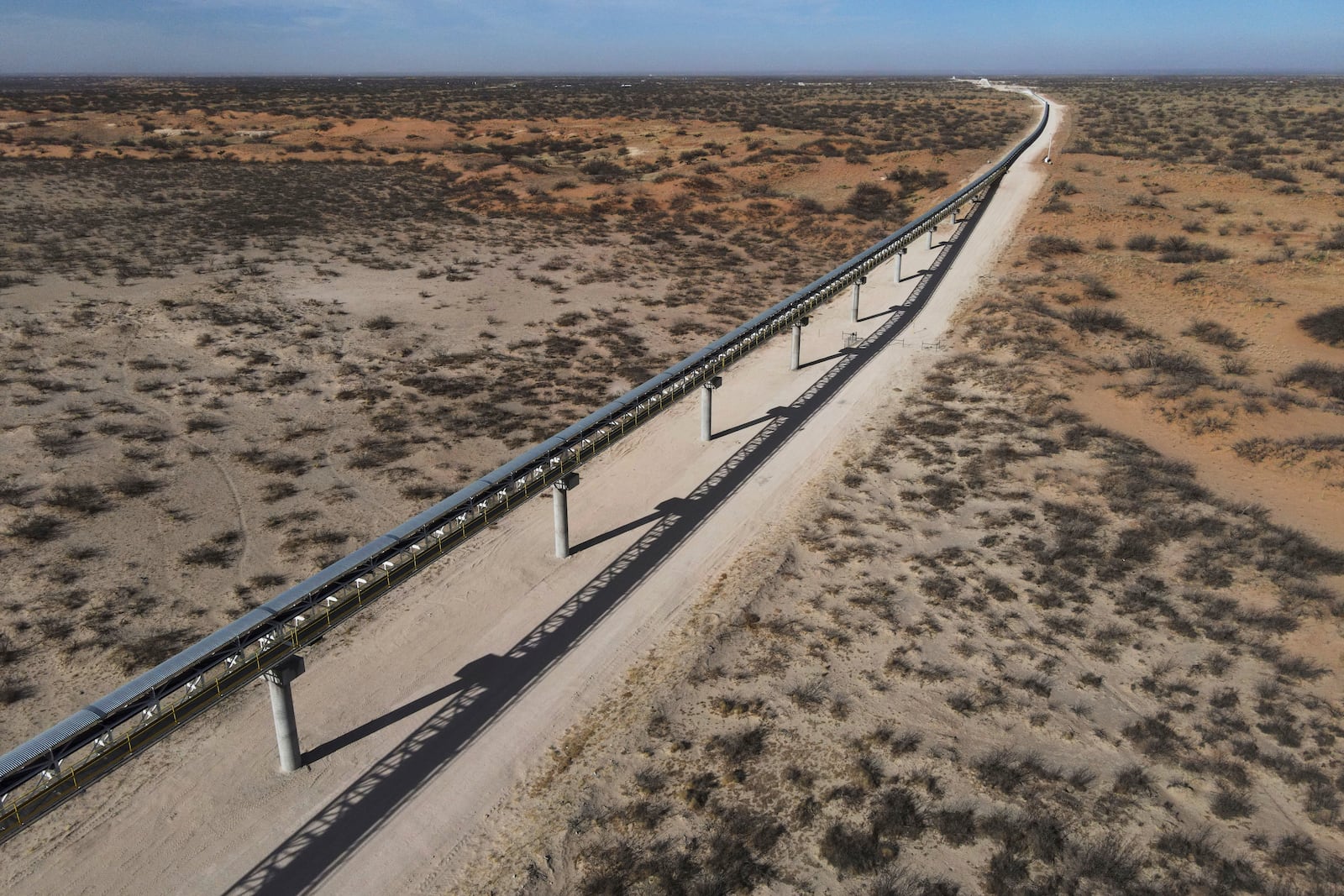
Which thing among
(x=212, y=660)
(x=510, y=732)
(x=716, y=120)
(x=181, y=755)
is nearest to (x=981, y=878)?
(x=510, y=732)

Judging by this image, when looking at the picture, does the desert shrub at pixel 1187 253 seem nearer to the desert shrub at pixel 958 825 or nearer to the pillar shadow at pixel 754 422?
the pillar shadow at pixel 754 422

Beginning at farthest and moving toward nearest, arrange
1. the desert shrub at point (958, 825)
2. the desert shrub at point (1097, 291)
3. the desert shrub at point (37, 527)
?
the desert shrub at point (1097, 291)
the desert shrub at point (37, 527)
the desert shrub at point (958, 825)

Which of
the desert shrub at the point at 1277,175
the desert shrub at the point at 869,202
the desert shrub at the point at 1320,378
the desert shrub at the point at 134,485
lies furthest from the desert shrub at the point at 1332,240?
the desert shrub at the point at 134,485

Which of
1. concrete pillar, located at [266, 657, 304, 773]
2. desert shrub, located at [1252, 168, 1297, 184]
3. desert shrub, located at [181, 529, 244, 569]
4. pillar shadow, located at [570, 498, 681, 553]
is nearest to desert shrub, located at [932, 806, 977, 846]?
pillar shadow, located at [570, 498, 681, 553]

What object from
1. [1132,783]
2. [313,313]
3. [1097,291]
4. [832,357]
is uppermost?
[1097,291]

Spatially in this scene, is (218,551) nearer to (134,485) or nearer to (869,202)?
(134,485)

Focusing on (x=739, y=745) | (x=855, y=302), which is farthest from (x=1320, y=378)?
(x=739, y=745)
